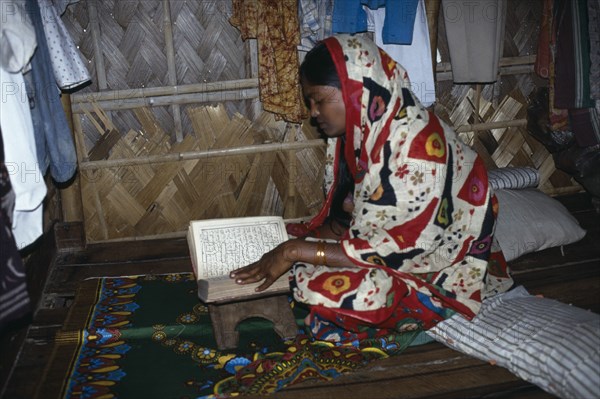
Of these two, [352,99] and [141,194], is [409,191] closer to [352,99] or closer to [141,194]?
[352,99]

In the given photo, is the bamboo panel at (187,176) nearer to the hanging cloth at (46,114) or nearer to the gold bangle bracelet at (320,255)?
the hanging cloth at (46,114)

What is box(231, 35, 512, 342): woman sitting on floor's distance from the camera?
1.91 m

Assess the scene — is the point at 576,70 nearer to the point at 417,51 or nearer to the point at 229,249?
the point at 417,51

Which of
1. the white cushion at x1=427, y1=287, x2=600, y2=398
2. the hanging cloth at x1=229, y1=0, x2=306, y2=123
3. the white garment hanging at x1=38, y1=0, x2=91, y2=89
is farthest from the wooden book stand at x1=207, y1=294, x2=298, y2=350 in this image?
the hanging cloth at x1=229, y1=0, x2=306, y2=123

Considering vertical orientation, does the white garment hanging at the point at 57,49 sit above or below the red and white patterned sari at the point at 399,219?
above

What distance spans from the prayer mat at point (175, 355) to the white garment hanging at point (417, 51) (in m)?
1.55

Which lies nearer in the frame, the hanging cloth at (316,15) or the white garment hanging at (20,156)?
the white garment hanging at (20,156)

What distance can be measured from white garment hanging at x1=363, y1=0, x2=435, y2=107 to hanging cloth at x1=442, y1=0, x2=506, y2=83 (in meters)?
0.25

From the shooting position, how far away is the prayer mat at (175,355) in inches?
73.9

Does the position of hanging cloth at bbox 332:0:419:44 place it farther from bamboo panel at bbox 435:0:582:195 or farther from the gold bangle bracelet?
the gold bangle bracelet

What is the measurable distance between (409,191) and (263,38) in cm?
159

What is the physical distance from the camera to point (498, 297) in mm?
2170

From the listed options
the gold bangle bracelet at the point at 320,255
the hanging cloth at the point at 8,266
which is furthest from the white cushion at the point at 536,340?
the hanging cloth at the point at 8,266

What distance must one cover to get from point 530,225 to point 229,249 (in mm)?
1620
